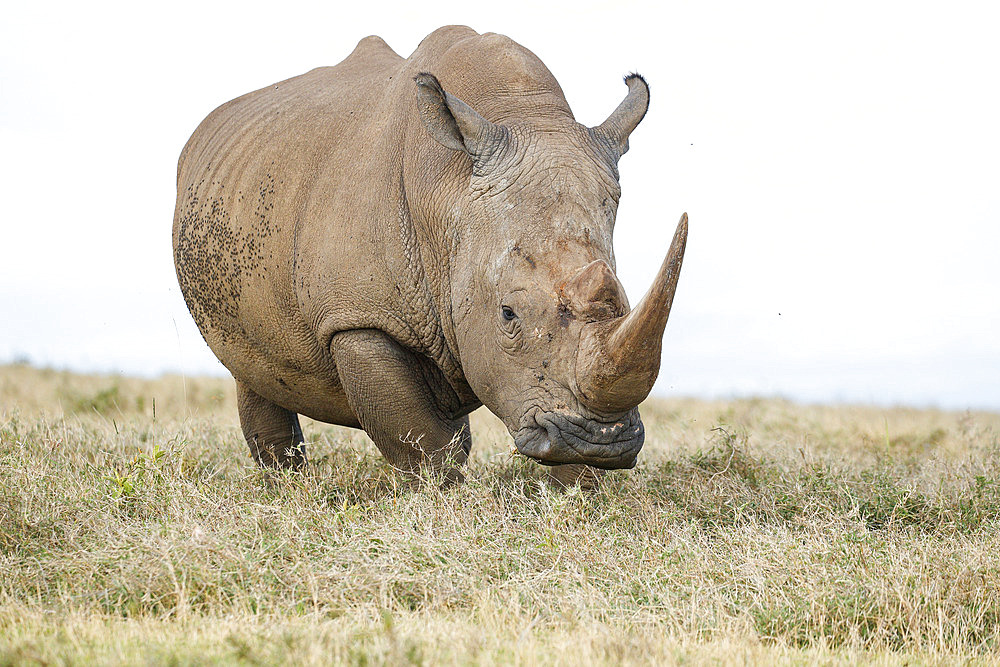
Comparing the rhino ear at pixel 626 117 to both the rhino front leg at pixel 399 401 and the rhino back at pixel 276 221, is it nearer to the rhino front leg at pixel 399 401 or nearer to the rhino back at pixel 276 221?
the rhino back at pixel 276 221

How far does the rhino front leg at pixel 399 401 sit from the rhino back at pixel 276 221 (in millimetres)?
324

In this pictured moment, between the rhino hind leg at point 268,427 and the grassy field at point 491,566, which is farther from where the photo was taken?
the rhino hind leg at point 268,427

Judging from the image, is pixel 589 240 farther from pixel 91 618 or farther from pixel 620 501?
pixel 91 618

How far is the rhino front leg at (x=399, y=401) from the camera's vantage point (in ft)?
20.9

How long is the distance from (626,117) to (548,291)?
5.44ft

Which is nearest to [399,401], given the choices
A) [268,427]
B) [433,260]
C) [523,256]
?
[433,260]

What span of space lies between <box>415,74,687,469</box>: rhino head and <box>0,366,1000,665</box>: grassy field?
53 cm

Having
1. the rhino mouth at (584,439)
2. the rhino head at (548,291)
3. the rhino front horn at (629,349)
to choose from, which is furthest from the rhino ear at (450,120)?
the rhino mouth at (584,439)

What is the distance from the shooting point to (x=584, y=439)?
5.25 meters

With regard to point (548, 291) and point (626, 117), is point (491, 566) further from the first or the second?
point (626, 117)

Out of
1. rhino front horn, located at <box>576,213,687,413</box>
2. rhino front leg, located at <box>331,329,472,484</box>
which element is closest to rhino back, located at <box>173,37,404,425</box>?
rhino front leg, located at <box>331,329,472,484</box>

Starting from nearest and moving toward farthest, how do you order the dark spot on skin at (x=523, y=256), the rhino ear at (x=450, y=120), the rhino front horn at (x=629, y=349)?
the rhino front horn at (x=629, y=349), the dark spot on skin at (x=523, y=256), the rhino ear at (x=450, y=120)

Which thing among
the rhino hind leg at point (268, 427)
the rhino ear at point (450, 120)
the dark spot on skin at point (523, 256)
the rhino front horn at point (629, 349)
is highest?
the rhino ear at point (450, 120)

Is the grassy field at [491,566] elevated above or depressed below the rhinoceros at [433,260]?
below
